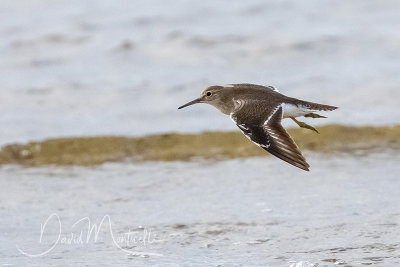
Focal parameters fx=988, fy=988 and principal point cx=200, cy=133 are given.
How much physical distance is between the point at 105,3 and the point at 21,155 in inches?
228

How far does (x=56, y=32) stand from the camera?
12688 mm

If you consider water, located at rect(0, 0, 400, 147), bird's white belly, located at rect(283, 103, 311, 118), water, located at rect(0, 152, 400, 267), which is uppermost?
water, located at rect(0, 0, 400, 147)

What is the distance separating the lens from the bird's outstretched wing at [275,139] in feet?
18.2

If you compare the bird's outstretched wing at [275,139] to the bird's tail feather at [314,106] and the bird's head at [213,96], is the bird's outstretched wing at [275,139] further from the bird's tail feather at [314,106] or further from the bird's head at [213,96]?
the bird's head at [213,96]

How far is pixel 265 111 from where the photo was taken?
6266mm

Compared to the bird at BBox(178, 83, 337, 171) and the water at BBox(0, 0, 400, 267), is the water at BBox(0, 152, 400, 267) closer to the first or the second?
the water at BBox(0, 0, 400, 267)

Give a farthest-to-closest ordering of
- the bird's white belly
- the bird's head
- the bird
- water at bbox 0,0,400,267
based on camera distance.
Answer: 1. the bird's head
2. the bird's white belly
3. water at bbox 0,0,400,267
4. the bird

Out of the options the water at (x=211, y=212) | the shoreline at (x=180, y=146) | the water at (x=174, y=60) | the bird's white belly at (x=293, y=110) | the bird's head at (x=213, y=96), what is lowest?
the water at (x=211, y=212)

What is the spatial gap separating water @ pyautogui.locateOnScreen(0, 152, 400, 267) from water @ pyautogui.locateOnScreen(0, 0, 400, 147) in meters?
1.38

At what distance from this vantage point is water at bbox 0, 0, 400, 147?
9.57 meters

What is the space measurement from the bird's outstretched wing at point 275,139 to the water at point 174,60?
9.83 ft

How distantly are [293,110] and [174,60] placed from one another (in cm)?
518

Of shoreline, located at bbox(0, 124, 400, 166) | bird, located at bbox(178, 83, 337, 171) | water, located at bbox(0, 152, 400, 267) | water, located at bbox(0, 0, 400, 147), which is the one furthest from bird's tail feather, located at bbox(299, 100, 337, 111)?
water, located at bbox(0, 0, 400, 147)

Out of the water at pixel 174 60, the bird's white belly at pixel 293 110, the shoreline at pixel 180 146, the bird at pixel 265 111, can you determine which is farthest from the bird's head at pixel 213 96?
the water at pixel 174 60
